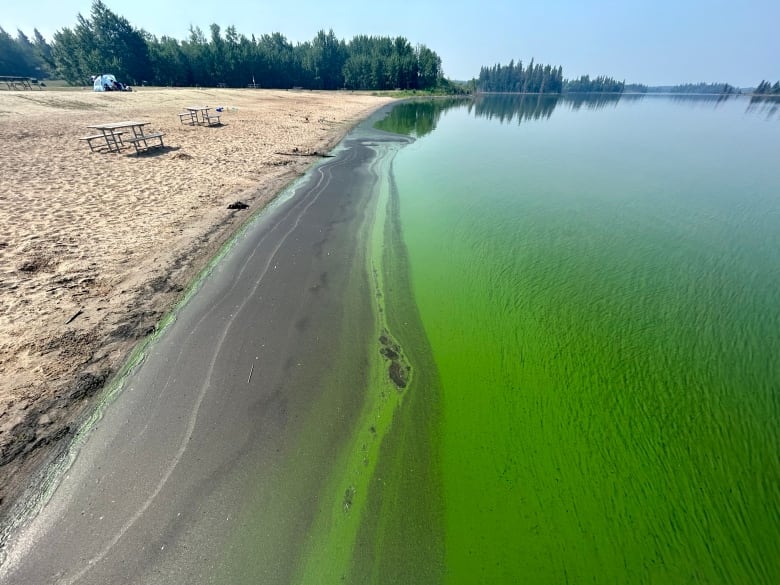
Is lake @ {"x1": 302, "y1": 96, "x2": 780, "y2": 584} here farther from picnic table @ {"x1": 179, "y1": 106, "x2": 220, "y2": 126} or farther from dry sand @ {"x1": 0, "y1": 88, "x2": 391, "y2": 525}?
picnic table @ {"x1": 179, "y1": 106, "x2": 220, "y2": 126}

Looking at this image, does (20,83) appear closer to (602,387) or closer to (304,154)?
(304,154)

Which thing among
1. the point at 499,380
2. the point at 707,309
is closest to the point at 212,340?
the point at 499,380

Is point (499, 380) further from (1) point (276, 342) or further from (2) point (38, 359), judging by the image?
(2) point (38, 359)

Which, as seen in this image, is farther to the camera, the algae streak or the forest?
the forest

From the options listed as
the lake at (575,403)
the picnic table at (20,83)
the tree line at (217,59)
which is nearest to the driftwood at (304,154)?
the lake at (575,403)

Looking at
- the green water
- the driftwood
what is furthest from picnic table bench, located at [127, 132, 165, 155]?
the green water

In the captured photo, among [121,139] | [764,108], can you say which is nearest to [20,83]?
[121,139]
